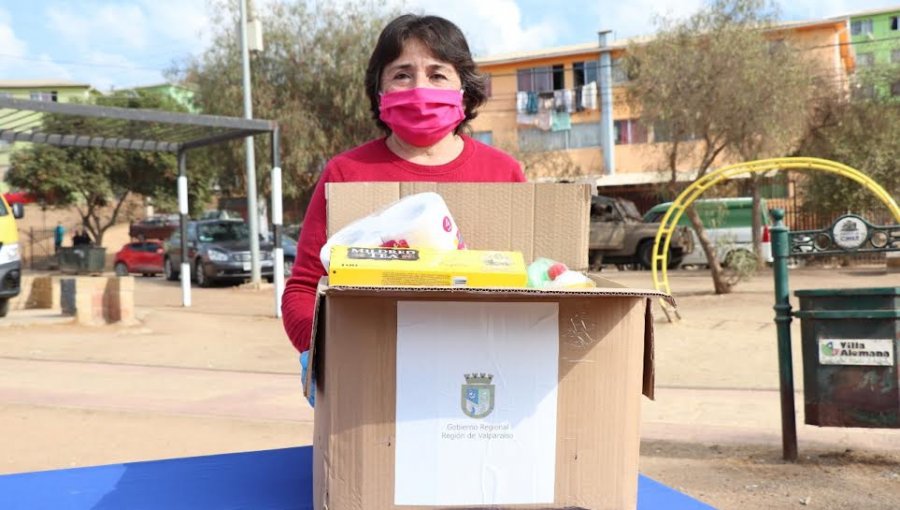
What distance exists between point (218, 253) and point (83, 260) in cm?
844

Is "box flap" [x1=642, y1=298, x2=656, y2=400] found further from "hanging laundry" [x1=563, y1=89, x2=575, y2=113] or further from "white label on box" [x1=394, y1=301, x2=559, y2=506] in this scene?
"hanging laundry" [x1=563, y1=89, x2=575, y2=113]


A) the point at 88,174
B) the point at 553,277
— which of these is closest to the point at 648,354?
the point at 553,277

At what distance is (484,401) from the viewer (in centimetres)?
154

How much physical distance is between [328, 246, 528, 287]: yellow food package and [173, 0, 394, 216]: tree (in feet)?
69.2

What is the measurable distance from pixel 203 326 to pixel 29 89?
5167 cm

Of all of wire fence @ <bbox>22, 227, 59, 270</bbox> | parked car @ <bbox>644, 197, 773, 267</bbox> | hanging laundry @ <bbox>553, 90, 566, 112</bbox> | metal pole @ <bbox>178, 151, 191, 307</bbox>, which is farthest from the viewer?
hanging laundry @ <bbox>553, 90, 566, 112</bbox>

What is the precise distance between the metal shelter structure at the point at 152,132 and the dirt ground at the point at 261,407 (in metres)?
1.93

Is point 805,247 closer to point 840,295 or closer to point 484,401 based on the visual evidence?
point 840,295

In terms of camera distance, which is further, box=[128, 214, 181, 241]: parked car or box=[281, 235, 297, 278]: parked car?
box=[128, 214, 181, 241]: parked car

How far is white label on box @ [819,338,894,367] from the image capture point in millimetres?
4676

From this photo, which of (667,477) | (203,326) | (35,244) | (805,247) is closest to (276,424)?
(667,477)

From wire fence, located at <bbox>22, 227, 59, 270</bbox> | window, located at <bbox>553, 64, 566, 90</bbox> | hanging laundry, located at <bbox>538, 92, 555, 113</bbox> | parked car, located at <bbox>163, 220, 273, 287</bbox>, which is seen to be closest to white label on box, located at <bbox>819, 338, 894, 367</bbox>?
parked car, located at <bbox>163, 220, 273, 287</bbox>

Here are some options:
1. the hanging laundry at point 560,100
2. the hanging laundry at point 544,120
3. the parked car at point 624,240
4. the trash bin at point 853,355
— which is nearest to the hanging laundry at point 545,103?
the hanging laundry at point 544,120

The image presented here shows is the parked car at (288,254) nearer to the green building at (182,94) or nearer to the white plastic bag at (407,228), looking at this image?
the green building at (182,94)
